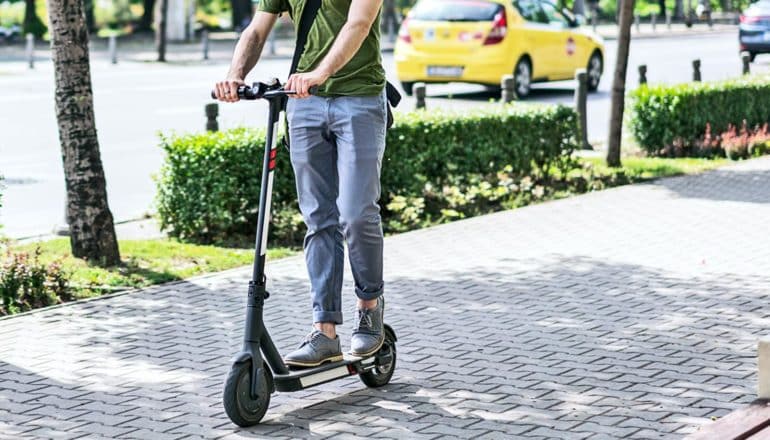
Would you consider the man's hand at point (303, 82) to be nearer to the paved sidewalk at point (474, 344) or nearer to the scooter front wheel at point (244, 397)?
the scooter front wheel at point (244, 397)

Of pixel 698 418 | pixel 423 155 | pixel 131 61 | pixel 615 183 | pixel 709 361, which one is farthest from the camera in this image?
pixel 131 61

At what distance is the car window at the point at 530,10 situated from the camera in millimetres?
23031

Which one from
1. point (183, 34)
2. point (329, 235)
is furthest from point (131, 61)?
point (329, 235)

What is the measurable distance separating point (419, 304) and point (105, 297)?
172 centimetres

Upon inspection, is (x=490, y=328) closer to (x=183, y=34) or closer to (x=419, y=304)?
(x=419, y=304)

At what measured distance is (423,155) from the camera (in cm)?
1155

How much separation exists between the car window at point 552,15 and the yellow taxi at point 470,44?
1.81 ft

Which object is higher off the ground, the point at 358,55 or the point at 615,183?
the point at 358,55

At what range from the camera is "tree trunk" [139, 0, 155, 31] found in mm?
53469

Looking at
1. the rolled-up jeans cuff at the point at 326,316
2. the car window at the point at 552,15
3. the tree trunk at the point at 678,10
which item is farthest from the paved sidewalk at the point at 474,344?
the tree trunk at the point at 678,10

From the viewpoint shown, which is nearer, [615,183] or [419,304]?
[419,304]

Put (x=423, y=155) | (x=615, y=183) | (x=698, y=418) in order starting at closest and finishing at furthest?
(x=698, y=418) → (x=423, y=155) → (x=615, y=183)

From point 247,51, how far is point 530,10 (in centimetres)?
1785

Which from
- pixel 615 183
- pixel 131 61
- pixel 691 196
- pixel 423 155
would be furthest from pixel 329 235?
pixel 131 61
